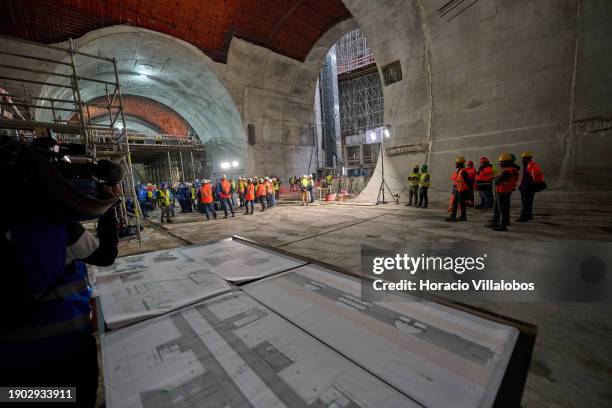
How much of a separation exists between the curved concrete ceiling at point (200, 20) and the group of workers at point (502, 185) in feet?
44.7

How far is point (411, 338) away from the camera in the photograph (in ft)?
5.35

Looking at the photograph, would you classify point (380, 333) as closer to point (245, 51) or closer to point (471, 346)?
point (471, 346)

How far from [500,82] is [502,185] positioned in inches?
185

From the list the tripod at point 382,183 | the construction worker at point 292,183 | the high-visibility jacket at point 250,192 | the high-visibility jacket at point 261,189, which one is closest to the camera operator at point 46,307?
the high-visibility jacket at point 250,192

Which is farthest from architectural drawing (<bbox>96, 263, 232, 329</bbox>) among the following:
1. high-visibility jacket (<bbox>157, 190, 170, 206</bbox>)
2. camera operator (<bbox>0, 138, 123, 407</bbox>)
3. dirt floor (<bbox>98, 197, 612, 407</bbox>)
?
high-visibility jacket (<bbox>157, 190, 170, 206</bbox>)

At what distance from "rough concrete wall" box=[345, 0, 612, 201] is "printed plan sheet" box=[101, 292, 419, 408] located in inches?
356

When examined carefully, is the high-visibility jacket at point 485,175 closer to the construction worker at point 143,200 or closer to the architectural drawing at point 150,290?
the architectural drawing at point 150,290

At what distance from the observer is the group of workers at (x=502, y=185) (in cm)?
507

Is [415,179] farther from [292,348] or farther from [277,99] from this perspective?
[277,99]

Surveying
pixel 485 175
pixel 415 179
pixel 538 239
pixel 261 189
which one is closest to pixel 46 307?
pixel 538 239

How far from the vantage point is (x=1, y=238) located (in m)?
0.97

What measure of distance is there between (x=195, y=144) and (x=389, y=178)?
1607cm

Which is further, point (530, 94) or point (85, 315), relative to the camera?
point (530, 94)

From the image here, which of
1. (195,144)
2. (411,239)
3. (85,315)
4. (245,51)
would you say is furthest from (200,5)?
(85,315)
